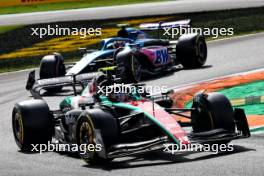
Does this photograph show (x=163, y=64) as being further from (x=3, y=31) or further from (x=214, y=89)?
(x=3, y=31)

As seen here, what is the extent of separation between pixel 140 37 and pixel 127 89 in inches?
354

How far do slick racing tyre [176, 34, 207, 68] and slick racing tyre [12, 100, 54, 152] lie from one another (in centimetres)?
882

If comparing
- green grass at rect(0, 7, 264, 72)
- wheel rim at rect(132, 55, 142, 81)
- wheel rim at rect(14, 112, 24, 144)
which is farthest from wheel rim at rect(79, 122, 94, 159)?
green grass at rect(0, 7, 264, 72)

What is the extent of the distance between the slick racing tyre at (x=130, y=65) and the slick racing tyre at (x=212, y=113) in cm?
632

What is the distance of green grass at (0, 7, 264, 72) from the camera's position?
80.0ft

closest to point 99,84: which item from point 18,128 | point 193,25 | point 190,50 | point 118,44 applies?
point 18,128

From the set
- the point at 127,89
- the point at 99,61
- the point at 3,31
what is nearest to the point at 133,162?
the point at 127,89

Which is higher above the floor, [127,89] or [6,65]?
[127,89]

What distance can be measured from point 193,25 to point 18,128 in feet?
51.9

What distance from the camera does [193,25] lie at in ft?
90.2

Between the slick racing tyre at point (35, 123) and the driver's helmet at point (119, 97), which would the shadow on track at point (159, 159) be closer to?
the driver's helmet at point (119, 97)

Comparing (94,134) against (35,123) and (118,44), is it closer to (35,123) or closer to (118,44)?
(35,123)

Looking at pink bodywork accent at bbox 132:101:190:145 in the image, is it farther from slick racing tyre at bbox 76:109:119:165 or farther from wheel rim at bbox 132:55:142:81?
wheel rim at bbox 132:55:142:81

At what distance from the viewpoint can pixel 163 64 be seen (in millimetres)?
19875
